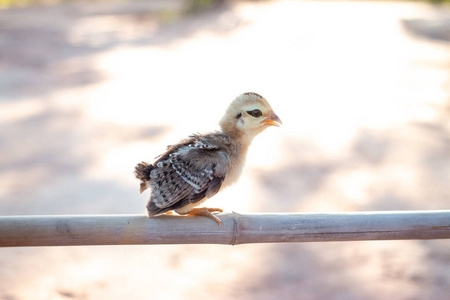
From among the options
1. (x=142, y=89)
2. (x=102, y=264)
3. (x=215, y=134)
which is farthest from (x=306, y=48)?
(x=215, y=134)

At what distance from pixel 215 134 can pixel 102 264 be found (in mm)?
2196

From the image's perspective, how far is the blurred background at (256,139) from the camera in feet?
14.4

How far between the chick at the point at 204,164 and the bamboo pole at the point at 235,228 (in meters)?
0.08

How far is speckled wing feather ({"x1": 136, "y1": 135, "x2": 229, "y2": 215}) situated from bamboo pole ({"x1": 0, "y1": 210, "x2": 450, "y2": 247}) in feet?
0.35

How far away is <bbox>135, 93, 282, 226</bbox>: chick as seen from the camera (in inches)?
98.7

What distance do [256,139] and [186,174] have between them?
16.5 ft

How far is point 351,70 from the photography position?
11.3 m

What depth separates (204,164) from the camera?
8.62ft

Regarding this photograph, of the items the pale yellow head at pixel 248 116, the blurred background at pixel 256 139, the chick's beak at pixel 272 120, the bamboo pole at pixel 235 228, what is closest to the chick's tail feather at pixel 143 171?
the bamboo pole at pixel 235 228

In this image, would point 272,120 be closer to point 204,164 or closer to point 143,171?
point 204,164

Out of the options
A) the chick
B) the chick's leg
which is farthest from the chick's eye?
the chick's leg

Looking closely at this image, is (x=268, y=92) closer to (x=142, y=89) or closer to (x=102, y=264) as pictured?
(x=142, y=89)

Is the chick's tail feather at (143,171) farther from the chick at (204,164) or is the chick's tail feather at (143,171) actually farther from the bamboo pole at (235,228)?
the bamboo pole at (235,228)

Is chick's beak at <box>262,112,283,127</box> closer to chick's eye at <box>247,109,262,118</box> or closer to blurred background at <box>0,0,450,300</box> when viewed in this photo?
chick's eye at <box>247,109,262,118</box>
